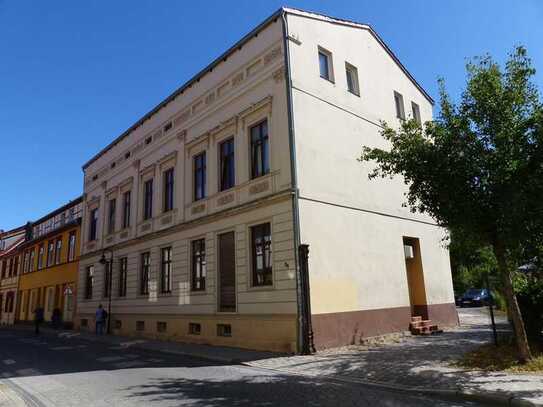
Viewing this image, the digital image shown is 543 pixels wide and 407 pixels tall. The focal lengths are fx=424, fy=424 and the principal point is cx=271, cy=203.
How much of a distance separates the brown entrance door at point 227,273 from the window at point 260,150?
8.47 feet

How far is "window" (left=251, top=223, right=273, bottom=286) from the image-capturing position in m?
14.0

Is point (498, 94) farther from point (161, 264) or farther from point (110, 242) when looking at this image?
point (110, 242)

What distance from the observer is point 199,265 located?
1728cm

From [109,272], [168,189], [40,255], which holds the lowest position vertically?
[109,272]

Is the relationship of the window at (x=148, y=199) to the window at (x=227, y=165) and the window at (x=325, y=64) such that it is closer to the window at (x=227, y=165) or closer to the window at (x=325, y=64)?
the window at (x=227, y=165)

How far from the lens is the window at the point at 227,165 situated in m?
16.7

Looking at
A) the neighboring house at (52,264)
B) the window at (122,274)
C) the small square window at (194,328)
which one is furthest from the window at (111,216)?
the small square window at (194,328)

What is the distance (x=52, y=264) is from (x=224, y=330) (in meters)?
24.6

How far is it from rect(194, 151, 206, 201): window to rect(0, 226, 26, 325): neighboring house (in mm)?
32269

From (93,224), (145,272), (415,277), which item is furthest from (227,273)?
(93,224)

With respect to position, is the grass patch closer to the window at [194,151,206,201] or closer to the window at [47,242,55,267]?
the window at [194,151,206,201]

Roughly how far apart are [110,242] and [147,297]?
21.2ft

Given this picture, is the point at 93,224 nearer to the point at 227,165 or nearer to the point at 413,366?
the point at 227,165

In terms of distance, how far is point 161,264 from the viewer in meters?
19.8
